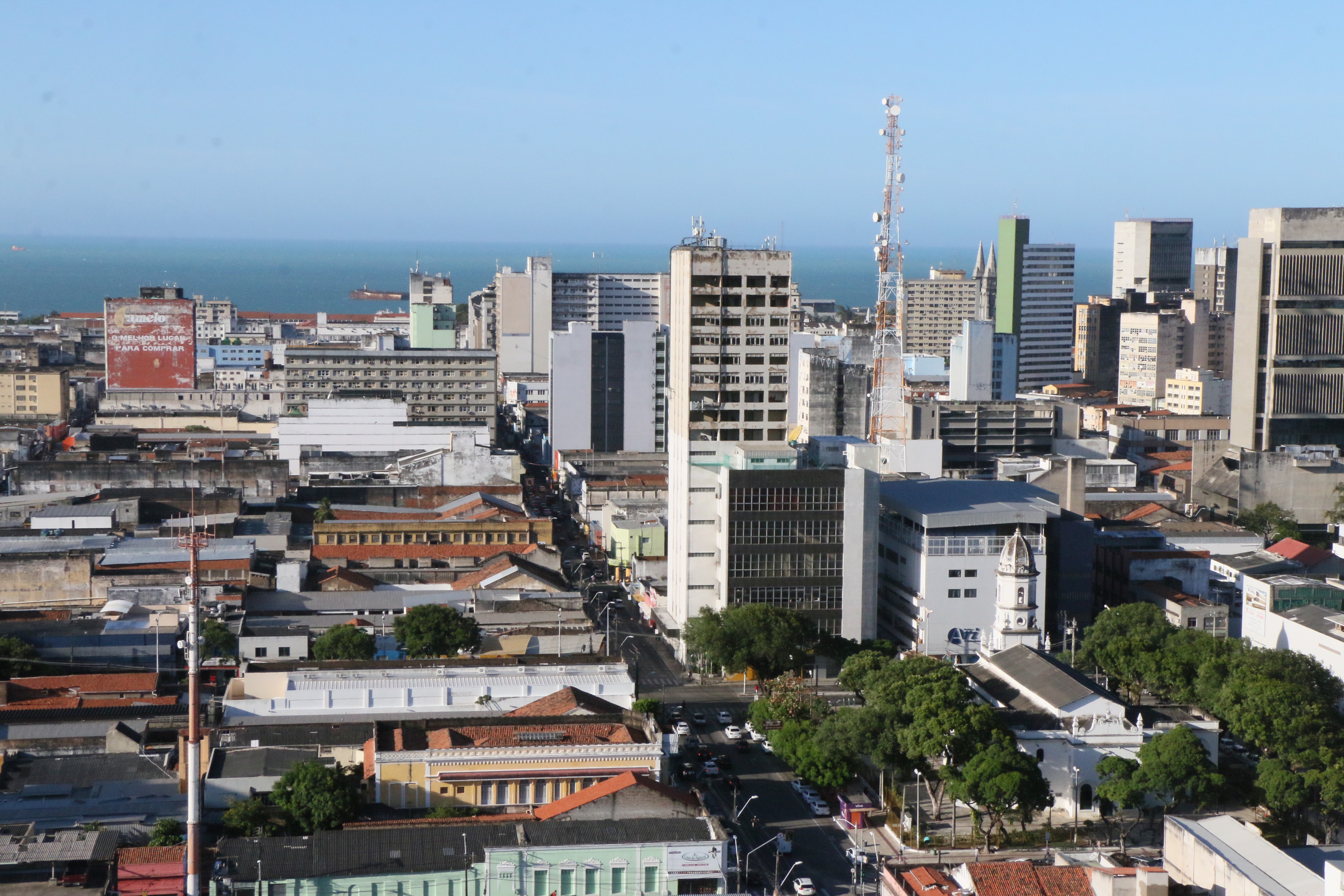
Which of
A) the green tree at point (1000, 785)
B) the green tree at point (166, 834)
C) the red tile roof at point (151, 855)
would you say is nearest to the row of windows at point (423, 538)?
the green tree at point (1000, 785)

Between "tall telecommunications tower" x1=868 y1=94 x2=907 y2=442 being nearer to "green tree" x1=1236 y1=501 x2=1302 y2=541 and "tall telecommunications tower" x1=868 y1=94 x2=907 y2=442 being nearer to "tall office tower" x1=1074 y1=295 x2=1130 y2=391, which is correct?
"green tree" x1=1236 y1=501 x2=1302 y2=541

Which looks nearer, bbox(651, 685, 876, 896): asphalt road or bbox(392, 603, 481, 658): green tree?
bbox(651, 685, 876, 896): asphalt road

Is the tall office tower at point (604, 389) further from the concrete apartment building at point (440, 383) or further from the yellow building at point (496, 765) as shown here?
the yellow building at point (496, 765)

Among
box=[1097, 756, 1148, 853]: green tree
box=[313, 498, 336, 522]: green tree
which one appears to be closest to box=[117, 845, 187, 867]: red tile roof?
box=[1097, 756, 1148, 853]: green tree

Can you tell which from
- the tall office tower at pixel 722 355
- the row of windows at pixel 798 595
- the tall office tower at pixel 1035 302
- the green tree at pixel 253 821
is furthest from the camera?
the tall office tower at pixel 1035 302

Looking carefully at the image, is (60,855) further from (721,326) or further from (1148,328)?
(1148,328)

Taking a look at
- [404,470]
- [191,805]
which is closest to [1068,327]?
[404,470]

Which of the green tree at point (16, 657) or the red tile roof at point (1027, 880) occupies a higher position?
the green tree at point (16, 657)

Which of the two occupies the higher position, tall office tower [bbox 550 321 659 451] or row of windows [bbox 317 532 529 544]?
tall office tower [bbox 550 321 659 451]
